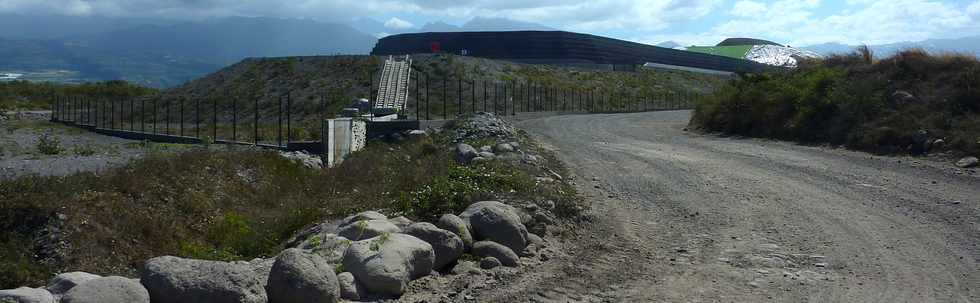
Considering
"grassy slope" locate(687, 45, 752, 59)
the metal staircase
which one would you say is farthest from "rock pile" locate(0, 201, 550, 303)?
"grassy slope" locate(687, 45, 752, 59)

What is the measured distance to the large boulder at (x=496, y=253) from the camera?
897cm

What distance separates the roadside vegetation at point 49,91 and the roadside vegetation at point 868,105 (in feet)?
207

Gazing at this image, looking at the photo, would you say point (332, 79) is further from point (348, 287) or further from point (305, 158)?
point (348, 287)

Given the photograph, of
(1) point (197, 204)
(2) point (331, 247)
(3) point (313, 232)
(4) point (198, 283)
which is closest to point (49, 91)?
(1) point (197, 204)

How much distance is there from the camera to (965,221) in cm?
1185

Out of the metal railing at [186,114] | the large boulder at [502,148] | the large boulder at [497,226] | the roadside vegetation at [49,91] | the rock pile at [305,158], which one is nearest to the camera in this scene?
the large boulder at [497,226]

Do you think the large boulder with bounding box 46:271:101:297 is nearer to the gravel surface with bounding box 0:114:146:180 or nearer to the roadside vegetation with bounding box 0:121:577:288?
the roadside vegetation with bounding box 0:121:577:288

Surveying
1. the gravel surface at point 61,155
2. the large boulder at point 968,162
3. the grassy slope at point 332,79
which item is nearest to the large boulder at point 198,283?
the gravel surface at point 61,155

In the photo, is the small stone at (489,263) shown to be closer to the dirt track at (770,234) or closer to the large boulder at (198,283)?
the dirt track at (770,234)

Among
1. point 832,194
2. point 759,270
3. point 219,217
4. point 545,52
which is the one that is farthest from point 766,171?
point 545,52

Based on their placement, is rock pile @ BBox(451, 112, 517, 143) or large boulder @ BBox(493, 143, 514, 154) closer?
large boulder @ BBox(493, 143, 514, 154)

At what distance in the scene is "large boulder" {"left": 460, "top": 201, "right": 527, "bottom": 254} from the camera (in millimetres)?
9438

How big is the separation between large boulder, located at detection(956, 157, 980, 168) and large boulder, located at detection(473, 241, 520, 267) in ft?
43.5

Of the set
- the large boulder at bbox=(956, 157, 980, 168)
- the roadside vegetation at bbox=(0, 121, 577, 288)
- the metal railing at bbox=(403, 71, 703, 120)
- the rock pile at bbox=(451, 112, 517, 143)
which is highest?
the metal railing at bbox=(403, 71, 703, 120)
